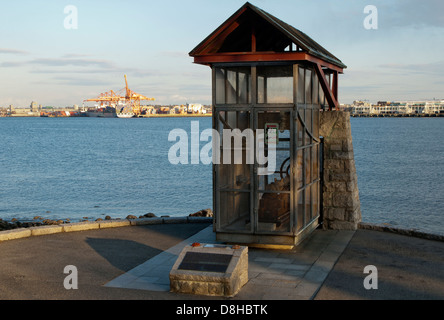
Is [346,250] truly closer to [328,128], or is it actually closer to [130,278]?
[328,128]

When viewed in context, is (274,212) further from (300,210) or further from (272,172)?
(272,172)

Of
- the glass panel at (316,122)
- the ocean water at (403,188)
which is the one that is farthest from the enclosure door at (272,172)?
the ocean water at (403,188)

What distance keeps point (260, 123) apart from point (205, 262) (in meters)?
3.80

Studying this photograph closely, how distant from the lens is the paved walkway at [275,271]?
8.47m

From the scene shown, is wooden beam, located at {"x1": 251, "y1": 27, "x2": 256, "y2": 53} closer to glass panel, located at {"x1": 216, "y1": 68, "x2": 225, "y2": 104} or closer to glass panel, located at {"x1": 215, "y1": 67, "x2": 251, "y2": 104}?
glass panel, located at {"x1": 215, "y1": 67, "x2": 251, "y2": 104}

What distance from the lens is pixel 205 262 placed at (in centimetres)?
848

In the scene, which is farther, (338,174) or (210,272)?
(338,174)

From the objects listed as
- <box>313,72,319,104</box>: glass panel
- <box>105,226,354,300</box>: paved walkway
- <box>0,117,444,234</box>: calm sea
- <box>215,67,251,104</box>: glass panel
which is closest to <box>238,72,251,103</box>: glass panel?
<box>215,67,251,104</box>: glass panel

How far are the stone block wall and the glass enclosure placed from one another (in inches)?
50.8

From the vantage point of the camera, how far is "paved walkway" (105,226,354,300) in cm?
847

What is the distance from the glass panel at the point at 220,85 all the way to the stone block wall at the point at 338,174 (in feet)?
9.62

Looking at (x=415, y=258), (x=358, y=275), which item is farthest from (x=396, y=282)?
(x=415, y=258)

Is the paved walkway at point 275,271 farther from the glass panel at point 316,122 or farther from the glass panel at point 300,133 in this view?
the glass panel at point 316,122

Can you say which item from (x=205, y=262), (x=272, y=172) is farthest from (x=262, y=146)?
(x=205, y=262)
